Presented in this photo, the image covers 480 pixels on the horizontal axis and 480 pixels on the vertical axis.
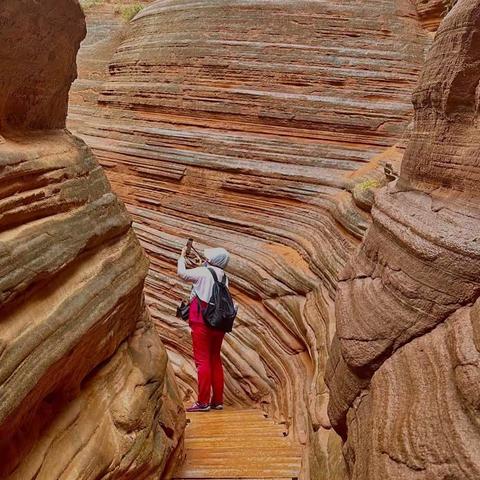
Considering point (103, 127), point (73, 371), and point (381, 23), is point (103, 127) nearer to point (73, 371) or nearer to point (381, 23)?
point (381, 23)

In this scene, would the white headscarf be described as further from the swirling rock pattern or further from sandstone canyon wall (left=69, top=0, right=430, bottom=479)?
sandstone canyon wall (left=69, top=0, right=430, bottom=479)

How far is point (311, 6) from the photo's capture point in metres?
10.7

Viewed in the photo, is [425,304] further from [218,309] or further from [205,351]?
[205,351]

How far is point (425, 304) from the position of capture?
3.15 m

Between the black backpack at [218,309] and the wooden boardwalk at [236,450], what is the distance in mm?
1022

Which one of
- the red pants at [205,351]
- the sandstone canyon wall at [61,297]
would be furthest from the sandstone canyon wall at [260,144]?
the sandstone canyon wall at [61,297]

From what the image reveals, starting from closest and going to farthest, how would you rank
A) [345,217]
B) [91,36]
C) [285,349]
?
1. [285,349]
2. [345,217]
3. [91,36]

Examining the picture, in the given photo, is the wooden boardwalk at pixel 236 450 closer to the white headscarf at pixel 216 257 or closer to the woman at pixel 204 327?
the woman at pixel 204 327

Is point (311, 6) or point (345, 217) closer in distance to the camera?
point (345, 217)

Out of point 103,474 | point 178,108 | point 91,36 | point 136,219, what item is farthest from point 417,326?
point 91,36

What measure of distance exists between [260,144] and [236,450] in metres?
6.21

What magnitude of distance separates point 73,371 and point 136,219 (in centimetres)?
698

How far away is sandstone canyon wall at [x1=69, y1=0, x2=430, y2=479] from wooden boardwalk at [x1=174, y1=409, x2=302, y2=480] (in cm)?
126

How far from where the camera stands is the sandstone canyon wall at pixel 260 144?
748 centimetres
